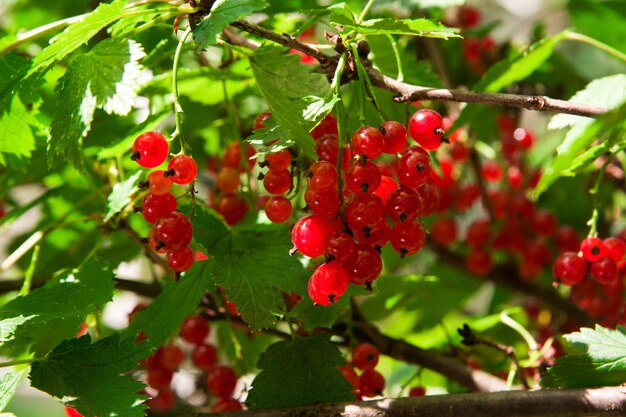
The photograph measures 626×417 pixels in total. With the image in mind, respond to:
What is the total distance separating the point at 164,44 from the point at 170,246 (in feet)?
1.12

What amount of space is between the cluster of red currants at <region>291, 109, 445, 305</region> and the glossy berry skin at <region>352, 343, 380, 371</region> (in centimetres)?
33

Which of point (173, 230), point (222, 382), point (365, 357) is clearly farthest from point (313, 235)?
point (222, 382)

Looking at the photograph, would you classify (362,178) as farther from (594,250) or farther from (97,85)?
(594,250)

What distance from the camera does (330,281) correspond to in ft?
2.85

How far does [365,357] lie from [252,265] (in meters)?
0.28

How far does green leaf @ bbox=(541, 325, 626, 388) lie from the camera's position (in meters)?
0.98

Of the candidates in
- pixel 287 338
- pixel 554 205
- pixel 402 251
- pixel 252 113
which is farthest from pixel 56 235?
pixel 554 205

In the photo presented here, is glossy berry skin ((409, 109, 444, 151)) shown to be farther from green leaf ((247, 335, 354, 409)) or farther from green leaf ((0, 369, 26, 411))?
green leaf ((0, 369, 26, 411))

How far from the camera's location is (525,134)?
2.07 m

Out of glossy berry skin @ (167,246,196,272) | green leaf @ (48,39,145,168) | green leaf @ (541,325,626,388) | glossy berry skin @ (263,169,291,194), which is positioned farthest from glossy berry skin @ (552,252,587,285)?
green leaf @ (48,39,145,168)

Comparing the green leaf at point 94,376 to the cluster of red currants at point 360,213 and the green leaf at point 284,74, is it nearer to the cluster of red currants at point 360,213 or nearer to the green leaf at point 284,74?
the cluster of red currants at point 360,213

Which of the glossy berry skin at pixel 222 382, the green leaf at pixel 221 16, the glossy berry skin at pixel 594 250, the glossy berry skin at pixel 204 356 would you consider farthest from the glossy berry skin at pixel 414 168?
the glossy berry skin at pixel 204 356

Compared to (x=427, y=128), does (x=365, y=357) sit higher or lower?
lower

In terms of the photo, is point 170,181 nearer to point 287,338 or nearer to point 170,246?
point 170,246
